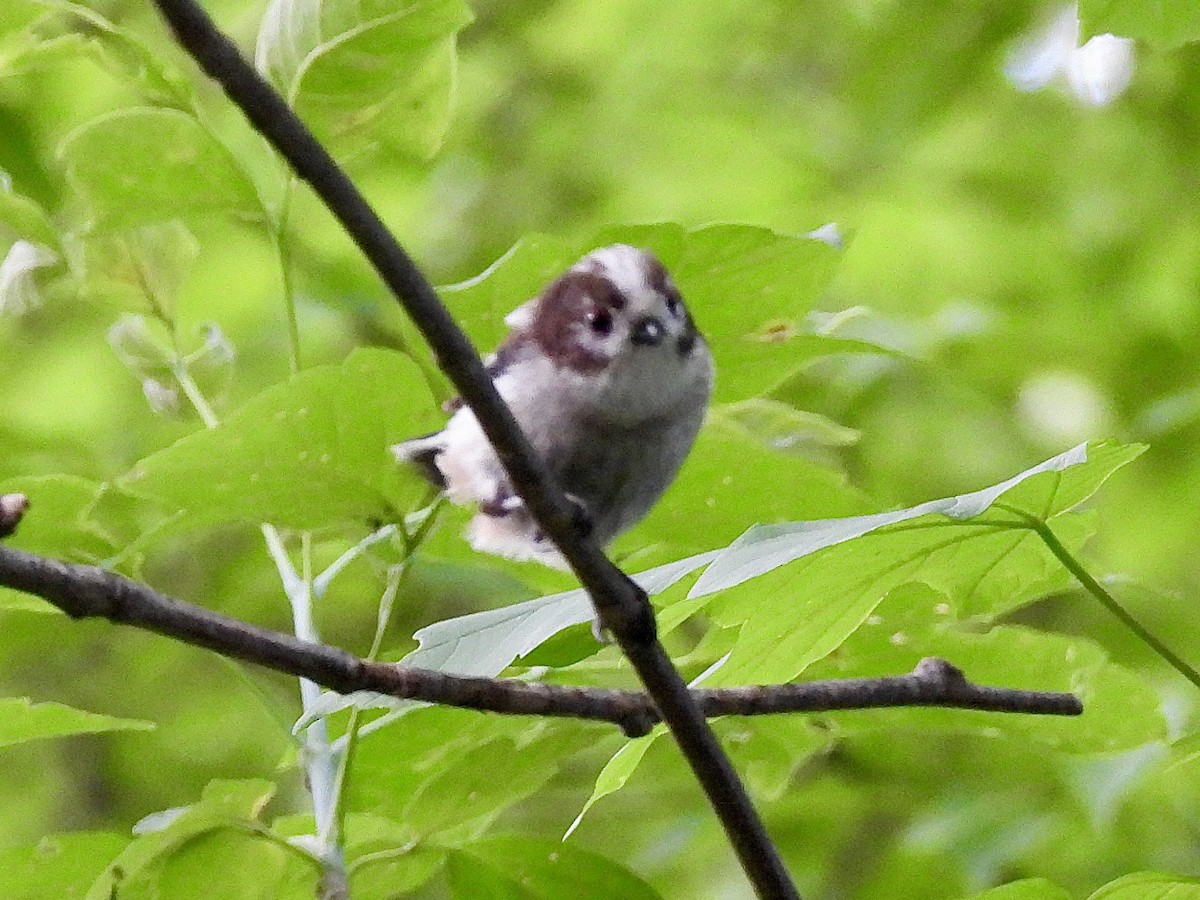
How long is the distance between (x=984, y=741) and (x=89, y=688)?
1.89 m

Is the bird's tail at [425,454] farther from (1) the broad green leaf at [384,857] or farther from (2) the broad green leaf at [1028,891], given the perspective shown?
(2) the broad green leaf at [1028,891]

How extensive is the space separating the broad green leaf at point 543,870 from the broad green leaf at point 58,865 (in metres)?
0.29

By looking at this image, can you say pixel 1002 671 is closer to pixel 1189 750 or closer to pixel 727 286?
pixel 1189 750

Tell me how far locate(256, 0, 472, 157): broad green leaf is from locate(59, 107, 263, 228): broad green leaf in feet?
0.27

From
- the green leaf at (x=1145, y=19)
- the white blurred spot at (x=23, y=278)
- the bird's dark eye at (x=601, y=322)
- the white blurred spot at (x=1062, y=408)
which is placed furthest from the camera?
the white blurred spot at (x=1062, y=408)

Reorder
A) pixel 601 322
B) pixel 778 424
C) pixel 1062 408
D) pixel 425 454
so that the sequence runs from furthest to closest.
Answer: pixel 1062 408, pixel 601 322, pixel 778 424, pixel 425 454

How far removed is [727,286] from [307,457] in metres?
0.43

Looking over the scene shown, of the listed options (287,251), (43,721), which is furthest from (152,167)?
(43,721)

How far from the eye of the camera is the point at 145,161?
3.94 ft

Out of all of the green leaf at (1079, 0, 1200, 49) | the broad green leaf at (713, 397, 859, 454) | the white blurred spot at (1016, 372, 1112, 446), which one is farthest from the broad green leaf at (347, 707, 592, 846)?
the white blurred spot at (1016, 372, 1112, 446)

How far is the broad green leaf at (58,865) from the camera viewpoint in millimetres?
1154

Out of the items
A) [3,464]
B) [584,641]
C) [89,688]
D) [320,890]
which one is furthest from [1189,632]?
[89,688]

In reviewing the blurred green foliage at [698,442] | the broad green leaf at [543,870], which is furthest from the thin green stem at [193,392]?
the broad green leaf at [543,870]

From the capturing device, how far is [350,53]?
1.18 metres
